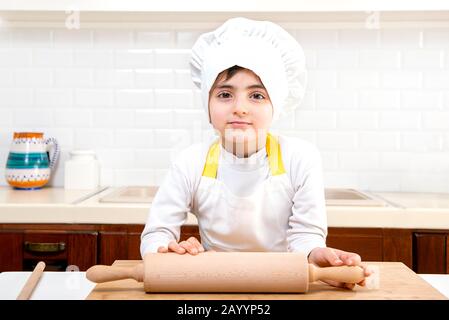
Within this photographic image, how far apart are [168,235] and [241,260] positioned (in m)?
0.40

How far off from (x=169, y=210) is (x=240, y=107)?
291 millimetres

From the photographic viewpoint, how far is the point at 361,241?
181 centimetres

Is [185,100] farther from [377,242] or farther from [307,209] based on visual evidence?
[307,209]

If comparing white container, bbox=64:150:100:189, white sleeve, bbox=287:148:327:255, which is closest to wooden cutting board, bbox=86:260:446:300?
white sleeve, bbox=287:148:327:255

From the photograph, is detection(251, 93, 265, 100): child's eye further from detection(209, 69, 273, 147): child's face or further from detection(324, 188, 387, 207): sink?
detection(324, 188, 387, 207): sink

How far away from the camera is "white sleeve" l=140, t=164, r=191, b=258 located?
1.22 m

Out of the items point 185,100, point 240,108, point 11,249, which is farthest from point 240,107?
point 185,100

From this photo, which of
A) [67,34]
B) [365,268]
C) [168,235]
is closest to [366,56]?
[67,34]

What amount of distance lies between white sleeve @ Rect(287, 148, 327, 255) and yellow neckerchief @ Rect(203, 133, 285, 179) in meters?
0.04

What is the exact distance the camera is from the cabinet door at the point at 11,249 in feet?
6.07

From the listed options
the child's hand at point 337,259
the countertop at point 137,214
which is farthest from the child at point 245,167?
the countertop at point 137,214

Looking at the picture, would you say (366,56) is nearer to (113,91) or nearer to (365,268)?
(113,91)

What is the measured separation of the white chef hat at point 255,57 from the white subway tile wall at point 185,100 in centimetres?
96

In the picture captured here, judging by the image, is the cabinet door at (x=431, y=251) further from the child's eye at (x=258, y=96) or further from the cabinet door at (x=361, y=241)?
the child's eye at (x=258, y=96)
